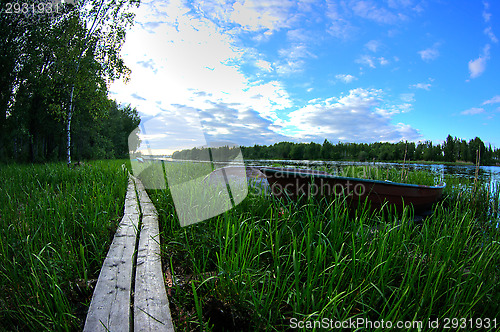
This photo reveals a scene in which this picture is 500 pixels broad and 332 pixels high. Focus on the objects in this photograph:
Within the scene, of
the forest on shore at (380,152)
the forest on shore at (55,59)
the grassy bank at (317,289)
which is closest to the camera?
the grassy bank at (317,289)

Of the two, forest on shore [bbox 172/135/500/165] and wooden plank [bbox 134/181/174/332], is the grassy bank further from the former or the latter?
forest on shore [bbox 172/135/500/165]

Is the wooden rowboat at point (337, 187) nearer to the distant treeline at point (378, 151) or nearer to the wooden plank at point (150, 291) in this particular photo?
the wooden plank at point (150, 291)

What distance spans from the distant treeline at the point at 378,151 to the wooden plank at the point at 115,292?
1659 inches

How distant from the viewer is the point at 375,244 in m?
2.40

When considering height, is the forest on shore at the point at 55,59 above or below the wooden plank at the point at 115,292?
above

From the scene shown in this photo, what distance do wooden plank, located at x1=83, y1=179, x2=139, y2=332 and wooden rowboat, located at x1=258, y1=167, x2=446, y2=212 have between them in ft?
7.63

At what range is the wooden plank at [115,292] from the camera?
152 centimetres

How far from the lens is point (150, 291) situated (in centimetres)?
183

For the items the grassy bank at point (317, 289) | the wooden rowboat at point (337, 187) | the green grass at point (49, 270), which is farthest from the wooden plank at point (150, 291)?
the wooden rowboat at point (337, 187)

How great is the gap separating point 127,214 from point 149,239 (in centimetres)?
125

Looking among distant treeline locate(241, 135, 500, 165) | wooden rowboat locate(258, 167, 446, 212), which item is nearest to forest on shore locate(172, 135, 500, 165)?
distant treeline locate(241, 135, 500, 165)

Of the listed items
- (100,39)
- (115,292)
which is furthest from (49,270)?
(100,39)

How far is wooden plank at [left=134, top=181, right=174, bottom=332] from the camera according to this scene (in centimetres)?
151

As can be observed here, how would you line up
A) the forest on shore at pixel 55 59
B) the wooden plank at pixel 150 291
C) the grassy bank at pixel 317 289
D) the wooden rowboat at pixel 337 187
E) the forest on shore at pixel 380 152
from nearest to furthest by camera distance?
the wooden plank at pixel 150 291 → the grassy bank at pixel 317 289 → the wooden rowboat at pixel 337 187 → the forest on shore at pixel 55 59 → the forest on shore at pixel 380 152
